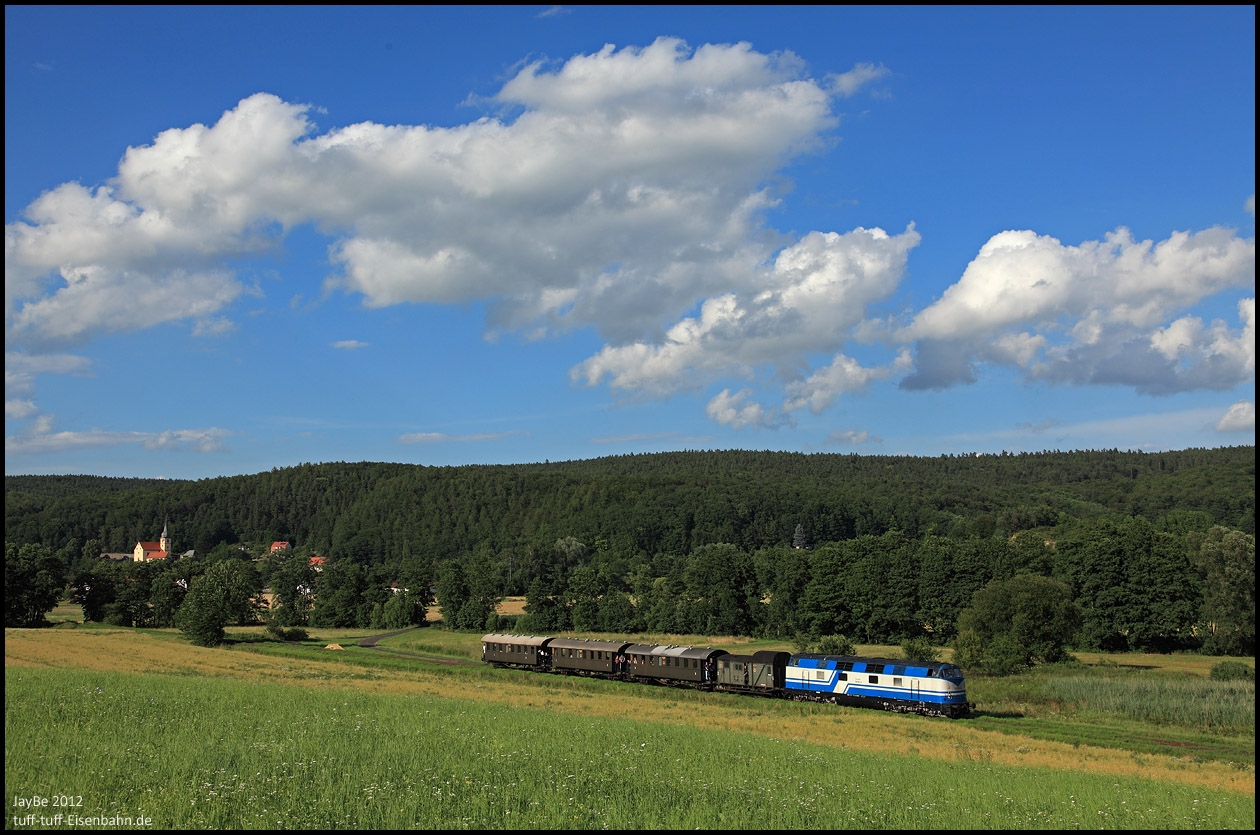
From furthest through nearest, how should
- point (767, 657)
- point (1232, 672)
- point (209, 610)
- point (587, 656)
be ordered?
point (209, 610)
point (587, 656)
point (1232, 672)
point (767, 657)

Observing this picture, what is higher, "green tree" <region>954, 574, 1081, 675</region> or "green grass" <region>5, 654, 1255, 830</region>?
"green grass" <region>5, 654, 1255, 830</region>

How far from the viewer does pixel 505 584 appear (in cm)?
13650

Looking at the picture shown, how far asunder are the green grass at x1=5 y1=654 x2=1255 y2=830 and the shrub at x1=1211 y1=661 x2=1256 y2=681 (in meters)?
44.5

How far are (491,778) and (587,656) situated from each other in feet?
153

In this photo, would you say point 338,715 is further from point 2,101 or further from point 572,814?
point 2,101

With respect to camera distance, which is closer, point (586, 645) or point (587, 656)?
point (587, 656)

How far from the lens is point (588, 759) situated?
25.2 m

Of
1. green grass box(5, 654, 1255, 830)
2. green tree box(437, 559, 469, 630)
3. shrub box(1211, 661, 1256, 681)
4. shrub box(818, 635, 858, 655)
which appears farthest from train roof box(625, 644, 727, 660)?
green tree box(437, 559, 469, 630)

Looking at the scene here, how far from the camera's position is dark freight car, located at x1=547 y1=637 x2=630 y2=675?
65.2m

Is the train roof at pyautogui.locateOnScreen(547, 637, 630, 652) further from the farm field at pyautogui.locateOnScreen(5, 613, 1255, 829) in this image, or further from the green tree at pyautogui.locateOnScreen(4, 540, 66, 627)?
the green tree at pyautogui.locateOnScreen(4, 540, 66, 627)

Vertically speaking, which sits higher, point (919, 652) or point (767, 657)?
point (767, 657)

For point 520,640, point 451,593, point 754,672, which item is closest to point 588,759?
point 754,672

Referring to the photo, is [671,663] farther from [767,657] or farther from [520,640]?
[520,640]

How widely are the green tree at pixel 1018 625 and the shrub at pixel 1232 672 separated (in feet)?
35.7
